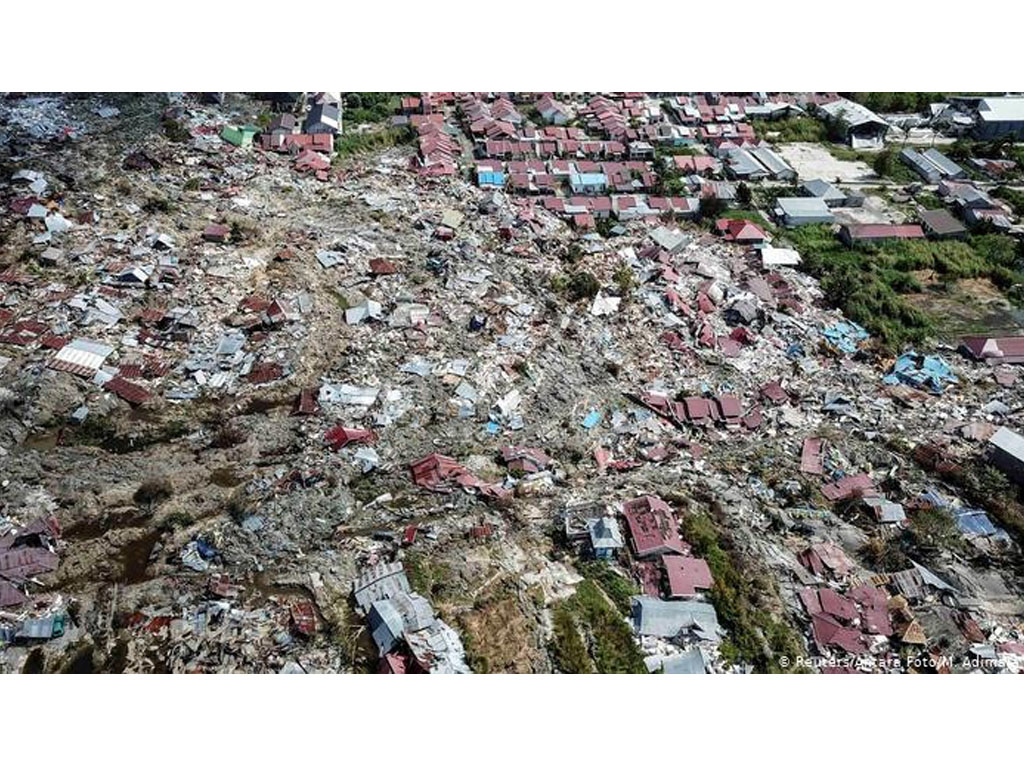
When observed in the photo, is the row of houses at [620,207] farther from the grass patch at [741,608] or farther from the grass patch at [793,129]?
the grass patch at [741,608]

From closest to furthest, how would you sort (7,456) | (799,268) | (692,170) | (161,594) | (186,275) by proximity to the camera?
(161,594) → (7,456) → (186,275) → (799,268) → (692,170)

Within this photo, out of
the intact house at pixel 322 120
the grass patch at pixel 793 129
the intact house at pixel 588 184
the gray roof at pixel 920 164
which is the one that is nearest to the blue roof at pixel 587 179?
the intact house at pixel 588 184

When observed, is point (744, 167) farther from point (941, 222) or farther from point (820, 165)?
point (941, 222)

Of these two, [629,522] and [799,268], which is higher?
[799,268]

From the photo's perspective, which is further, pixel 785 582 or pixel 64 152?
pixel 64 152

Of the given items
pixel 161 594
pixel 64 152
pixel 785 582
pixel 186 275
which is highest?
pixel 64 152

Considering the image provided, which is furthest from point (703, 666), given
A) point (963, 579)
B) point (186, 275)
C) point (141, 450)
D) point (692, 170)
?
point (692, 170)

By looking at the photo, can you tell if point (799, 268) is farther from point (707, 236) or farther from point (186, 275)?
point (186, 275)

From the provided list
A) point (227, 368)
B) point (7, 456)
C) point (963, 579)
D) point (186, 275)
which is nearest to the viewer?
point (963, 579)
